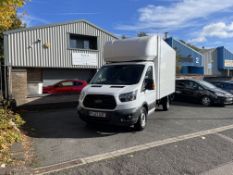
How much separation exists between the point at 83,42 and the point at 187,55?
19.1 meters

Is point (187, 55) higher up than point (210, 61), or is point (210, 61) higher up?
point (187, 55)

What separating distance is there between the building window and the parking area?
331 inches

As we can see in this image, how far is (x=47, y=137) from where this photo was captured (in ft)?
22.4

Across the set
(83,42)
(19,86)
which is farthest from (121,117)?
(83,42)

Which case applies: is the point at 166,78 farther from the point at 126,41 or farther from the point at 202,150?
the point at 202,150

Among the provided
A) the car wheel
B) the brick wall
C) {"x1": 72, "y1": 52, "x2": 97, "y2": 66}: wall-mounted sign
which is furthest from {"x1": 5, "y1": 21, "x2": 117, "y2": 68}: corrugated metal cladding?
the car wheel

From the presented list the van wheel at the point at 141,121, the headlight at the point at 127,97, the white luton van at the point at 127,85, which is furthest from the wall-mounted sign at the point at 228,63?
the headlight at the point at 127,97

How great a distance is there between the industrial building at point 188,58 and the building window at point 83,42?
46.3 feet

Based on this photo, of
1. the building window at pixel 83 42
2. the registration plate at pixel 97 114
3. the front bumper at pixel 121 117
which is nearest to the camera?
the front bumper at pixel 121 117

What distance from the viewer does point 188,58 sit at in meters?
32.8

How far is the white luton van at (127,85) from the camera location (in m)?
6.82

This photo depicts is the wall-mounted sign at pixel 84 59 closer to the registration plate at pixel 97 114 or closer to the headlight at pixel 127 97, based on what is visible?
the registration plate at pixel 97 114

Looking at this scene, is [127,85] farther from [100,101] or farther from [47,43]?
[47,43]

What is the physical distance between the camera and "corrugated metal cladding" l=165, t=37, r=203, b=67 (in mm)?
30156
